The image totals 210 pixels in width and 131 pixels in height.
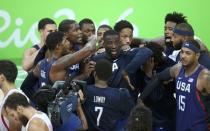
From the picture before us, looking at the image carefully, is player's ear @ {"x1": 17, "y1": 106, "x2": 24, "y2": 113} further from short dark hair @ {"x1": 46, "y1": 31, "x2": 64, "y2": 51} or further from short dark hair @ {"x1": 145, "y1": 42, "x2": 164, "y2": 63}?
short dark hair @ {"x1": 145, "y1": 42, "x2": 164, "y2": 63}

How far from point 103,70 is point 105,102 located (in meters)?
0.35

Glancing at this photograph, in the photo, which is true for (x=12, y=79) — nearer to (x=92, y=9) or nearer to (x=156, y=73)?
(x=156, y=73)

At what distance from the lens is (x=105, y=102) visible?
6.76m

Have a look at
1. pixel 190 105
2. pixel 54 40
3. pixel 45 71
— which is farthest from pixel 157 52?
pixel 45 71

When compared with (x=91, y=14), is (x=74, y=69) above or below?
below

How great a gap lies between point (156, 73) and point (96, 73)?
0.94 metres

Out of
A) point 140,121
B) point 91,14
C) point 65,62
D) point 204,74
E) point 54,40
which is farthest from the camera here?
point 91,14

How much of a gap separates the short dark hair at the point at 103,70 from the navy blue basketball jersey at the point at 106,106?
0.13 meters

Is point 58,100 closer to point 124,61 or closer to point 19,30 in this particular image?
point 124,61

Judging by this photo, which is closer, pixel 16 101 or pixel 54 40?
pixel 16 101

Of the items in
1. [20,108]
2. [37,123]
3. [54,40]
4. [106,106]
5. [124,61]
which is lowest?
[106,106]

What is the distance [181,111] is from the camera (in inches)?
265

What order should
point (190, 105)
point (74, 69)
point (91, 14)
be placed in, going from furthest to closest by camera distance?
1. point (91, 14)
2. point (74, 69)
3. point (190, 105)

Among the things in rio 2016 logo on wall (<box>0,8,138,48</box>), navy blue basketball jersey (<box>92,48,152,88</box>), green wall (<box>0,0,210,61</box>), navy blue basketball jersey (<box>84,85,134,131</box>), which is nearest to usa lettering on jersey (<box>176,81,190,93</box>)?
navy blue basketball jersey (<box>84,85,134,131</box>)
